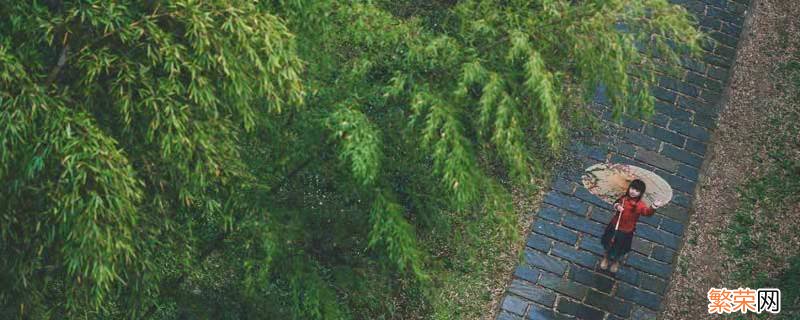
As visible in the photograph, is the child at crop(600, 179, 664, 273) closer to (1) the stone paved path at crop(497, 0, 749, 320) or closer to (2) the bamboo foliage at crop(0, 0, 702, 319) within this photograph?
(1) the stone paved path at crop(497, 0, 749, 320)

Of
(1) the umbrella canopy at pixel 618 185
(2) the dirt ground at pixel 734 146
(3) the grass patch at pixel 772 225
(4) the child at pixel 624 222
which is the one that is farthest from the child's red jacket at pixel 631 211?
(3) the grass patch at pixel 772 225

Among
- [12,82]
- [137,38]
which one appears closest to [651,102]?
[137,38]

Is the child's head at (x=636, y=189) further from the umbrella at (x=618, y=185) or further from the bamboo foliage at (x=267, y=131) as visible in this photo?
the bamboo foliage at (x=267, y=131)

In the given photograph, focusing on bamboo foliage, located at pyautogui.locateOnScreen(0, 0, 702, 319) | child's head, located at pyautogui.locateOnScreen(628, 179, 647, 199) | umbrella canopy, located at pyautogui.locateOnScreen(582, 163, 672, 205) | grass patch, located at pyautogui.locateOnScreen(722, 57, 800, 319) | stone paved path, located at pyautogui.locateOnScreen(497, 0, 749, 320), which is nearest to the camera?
bamboo foliage, located at pyautogui.locateOnScreen(0, 0, 702, 319)

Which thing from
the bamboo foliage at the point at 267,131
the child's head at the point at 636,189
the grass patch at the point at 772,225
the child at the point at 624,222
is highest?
the grass patch at the point at 772,225

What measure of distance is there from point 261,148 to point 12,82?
6.17ft

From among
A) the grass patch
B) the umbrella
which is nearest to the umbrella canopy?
the umbrella

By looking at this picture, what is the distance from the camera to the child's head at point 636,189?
8.02 m

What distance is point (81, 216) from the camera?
17.3 ft

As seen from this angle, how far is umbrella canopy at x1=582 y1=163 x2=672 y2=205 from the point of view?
8328 mm

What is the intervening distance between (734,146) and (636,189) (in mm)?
3483

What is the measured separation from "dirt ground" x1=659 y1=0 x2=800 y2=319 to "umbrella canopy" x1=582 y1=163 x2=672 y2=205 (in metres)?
1.25

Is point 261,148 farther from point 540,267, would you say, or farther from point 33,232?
point 540,267

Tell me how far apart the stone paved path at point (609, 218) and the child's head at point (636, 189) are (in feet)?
4.36
